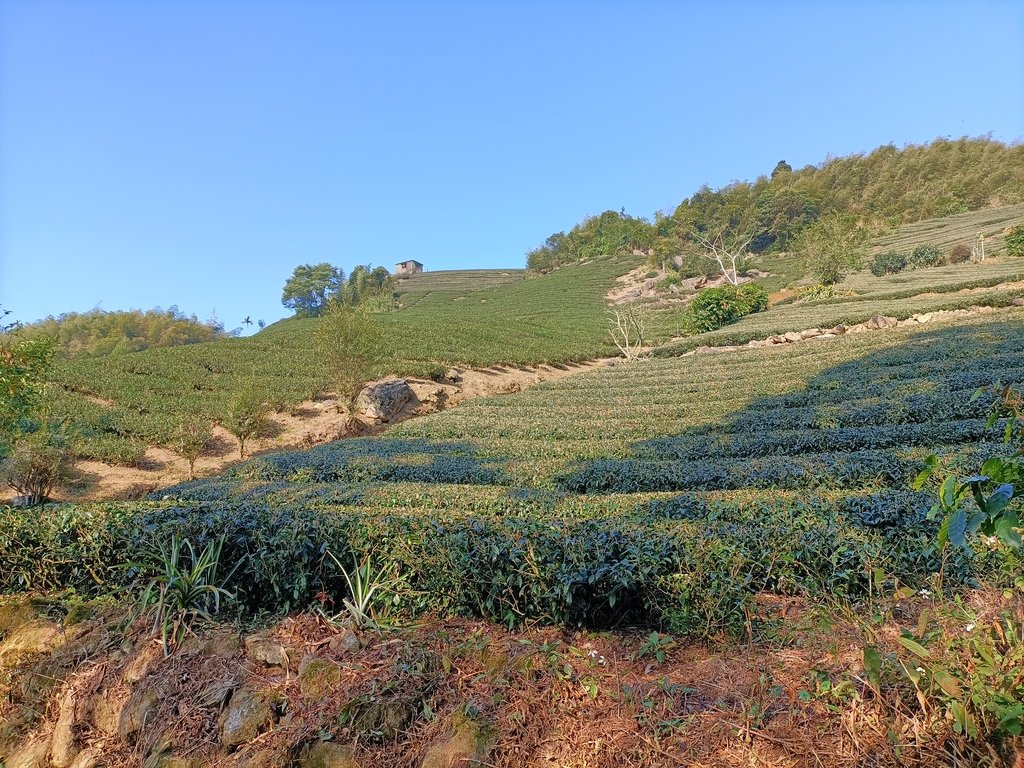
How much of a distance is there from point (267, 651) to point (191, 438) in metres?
13.7

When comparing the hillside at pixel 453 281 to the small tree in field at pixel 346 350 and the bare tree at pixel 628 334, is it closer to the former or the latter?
the bare tree at pixel 628 334

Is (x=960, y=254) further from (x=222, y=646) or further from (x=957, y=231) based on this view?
(x=222, y=646)

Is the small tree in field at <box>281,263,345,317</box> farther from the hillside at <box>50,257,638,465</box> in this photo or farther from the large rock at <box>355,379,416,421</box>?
the large rock at <box>355,379,416,421</box>

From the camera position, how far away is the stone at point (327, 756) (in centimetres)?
342

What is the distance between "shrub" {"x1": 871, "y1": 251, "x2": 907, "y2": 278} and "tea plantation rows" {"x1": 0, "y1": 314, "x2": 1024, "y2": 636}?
35.2 metres

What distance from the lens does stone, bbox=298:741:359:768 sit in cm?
342

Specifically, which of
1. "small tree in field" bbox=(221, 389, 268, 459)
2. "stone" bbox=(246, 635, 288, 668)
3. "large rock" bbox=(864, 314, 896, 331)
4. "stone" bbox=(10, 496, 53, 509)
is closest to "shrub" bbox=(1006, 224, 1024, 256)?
"large rock" bbox=(864, 314, 896, 331)

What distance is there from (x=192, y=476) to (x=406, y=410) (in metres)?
8.03

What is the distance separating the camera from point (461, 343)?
33.4m

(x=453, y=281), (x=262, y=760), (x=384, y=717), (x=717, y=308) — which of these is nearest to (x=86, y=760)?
(x=262, y=760)

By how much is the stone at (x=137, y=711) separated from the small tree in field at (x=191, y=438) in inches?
488

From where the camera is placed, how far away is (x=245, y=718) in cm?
375

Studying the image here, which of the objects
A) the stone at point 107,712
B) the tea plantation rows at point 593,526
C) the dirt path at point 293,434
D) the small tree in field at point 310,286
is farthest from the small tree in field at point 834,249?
the small tree in field at point 310,286

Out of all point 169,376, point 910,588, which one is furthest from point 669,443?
point 169,376
